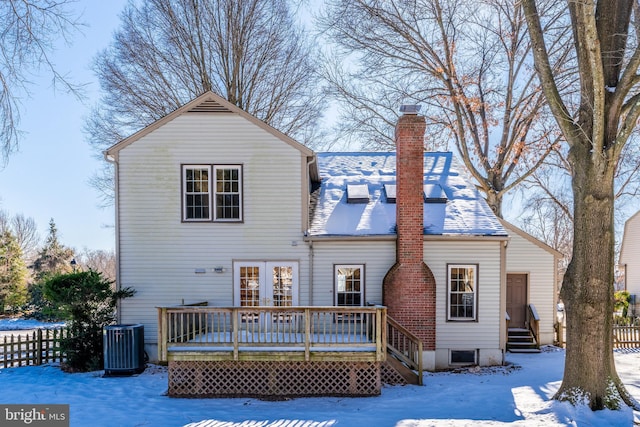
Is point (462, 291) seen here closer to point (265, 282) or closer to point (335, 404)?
point (335, 404)

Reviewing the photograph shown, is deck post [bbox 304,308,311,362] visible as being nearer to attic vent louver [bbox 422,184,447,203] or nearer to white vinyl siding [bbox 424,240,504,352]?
white vinyl siding [bbox 424,240,504,352]

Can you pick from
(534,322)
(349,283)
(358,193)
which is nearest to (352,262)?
(349,283)

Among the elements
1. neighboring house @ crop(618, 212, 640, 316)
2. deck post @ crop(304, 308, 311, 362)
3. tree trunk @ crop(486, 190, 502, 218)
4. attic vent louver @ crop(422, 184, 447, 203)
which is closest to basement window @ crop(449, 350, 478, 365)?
attic vent louver @ crop(422, 184, 447, 203)

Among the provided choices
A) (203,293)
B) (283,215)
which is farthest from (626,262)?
(203,293)

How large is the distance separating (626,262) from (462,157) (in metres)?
13.4

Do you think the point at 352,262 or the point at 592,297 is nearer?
the point at 592,297

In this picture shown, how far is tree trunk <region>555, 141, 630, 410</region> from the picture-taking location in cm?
734

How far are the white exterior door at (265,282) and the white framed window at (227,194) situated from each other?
135 cm

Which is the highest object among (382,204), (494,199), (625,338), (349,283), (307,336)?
(494,199)

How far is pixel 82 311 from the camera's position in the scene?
10570 millimetres

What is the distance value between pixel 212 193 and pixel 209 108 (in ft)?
7.53

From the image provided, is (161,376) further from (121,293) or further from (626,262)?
(626,262)

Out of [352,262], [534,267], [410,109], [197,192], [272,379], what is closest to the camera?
[272,379]

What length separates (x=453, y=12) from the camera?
18.0 metres
